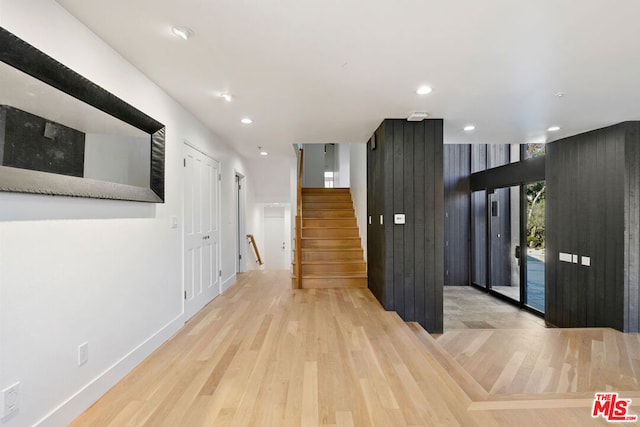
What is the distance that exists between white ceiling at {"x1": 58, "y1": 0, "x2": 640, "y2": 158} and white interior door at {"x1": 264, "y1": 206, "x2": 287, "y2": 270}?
7.37 meters

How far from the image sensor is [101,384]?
204cm

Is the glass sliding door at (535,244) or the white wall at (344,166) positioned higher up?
the white wall at (344,166)

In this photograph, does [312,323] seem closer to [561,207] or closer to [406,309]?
[406,309]

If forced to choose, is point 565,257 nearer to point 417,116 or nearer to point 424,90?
point 417,116

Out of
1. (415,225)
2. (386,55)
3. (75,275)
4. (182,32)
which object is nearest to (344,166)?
(415,225)

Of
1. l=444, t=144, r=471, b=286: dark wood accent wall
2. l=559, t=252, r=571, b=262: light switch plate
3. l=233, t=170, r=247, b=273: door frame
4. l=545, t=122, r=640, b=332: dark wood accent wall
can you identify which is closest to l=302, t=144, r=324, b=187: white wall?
l=233, t=170, r=247, b=273: door frame

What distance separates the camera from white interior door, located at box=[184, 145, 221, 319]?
11.5 ft

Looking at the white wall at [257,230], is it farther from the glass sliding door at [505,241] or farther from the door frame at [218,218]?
the glass sliding door at [505,241]

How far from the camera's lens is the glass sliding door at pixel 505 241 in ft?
20.2

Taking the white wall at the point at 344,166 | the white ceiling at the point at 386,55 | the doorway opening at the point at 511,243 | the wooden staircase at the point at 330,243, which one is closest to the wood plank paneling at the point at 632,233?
the white ceiling at the point at 386,55

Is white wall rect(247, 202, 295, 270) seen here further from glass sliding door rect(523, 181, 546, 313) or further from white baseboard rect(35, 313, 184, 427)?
glass sliding door rect(523, 181, 546, 313)

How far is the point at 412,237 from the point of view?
374 cm

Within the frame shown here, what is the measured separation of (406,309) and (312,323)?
1.21m

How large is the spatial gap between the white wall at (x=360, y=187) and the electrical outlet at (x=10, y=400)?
463cm
